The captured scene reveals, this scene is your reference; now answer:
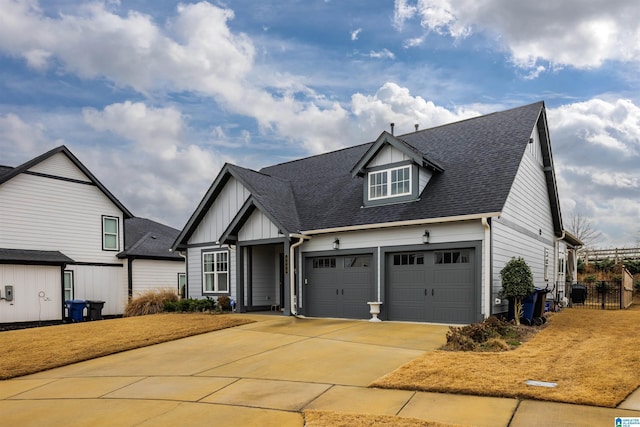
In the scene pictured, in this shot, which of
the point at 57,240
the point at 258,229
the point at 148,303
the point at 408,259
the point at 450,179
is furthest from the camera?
the point at 57,240

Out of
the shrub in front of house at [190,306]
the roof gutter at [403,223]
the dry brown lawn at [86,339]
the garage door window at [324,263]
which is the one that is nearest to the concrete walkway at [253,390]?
the dry brown lawn at [86,339]

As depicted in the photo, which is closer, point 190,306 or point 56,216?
point 190,306

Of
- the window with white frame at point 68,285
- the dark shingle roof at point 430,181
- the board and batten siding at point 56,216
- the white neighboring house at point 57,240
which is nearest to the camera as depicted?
the dark shingle roof at point 430,181

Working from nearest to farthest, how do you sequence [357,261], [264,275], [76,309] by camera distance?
1. [357,261]
2. [264,275]
3. [76,309]

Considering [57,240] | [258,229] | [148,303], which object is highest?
[258,229]

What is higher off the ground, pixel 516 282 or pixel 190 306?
pixel 516 282

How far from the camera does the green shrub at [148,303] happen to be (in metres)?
19.2

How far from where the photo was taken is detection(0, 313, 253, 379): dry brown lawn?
991cm

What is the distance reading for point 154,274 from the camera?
25.0m

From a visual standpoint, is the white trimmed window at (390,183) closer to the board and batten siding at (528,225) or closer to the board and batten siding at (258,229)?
the board and batten siding at (528,225)

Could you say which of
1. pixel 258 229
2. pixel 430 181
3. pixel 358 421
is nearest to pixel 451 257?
pixel 430 181

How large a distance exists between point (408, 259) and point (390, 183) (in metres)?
2.78

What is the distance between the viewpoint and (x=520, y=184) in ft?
48.9

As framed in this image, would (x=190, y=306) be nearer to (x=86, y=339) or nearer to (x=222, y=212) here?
(x=222, y=212)
